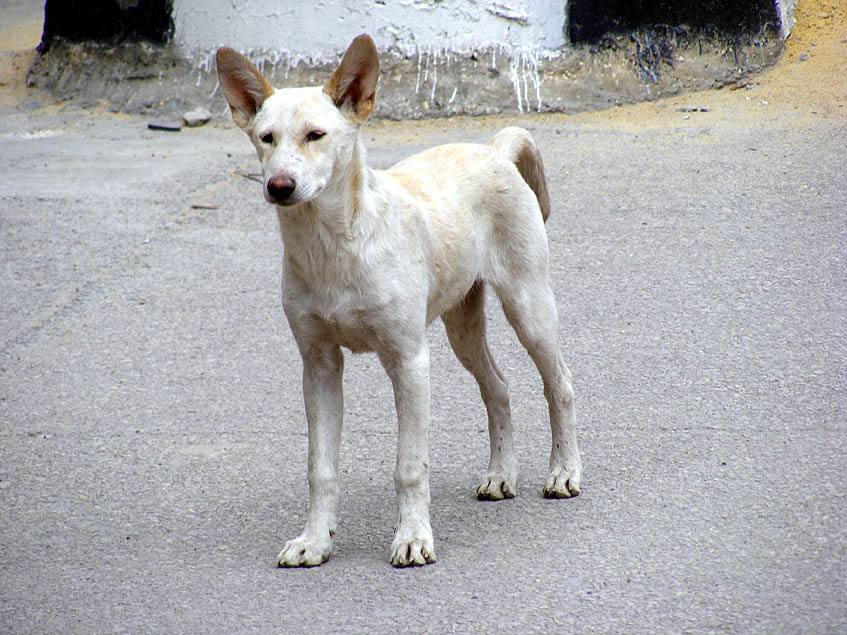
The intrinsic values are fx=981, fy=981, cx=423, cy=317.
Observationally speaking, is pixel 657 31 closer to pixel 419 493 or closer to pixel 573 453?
pixel 573 453

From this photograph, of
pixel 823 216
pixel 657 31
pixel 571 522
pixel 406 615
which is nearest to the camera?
pixel 406 615

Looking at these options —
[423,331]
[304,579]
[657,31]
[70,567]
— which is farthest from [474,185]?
[657,31]

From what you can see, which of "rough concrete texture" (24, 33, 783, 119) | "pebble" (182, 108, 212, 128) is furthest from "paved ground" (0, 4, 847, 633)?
"pebble" (182, 108, 212, 128)

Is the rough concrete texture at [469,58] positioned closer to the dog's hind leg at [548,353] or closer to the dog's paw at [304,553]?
the dog's hind leg at [548,353]

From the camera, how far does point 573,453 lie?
430 centimetres

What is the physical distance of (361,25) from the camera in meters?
11.3

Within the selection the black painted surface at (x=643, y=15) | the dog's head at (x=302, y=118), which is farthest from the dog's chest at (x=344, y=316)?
the black painted surface at (x=643, y=15)

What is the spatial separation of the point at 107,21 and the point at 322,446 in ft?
32.2

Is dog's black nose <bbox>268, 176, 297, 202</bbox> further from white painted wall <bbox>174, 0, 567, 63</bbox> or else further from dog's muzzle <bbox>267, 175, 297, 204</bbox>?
white painted wall <bbox>174, 0, 567, 63</bbox>

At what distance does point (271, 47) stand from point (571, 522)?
8739 millimetres

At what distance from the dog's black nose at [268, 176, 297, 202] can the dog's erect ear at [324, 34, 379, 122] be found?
1.62 feet

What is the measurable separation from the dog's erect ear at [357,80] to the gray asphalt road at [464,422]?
5.58 feet

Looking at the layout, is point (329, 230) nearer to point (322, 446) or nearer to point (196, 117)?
point (322, 446)

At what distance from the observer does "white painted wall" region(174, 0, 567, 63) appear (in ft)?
35.9
